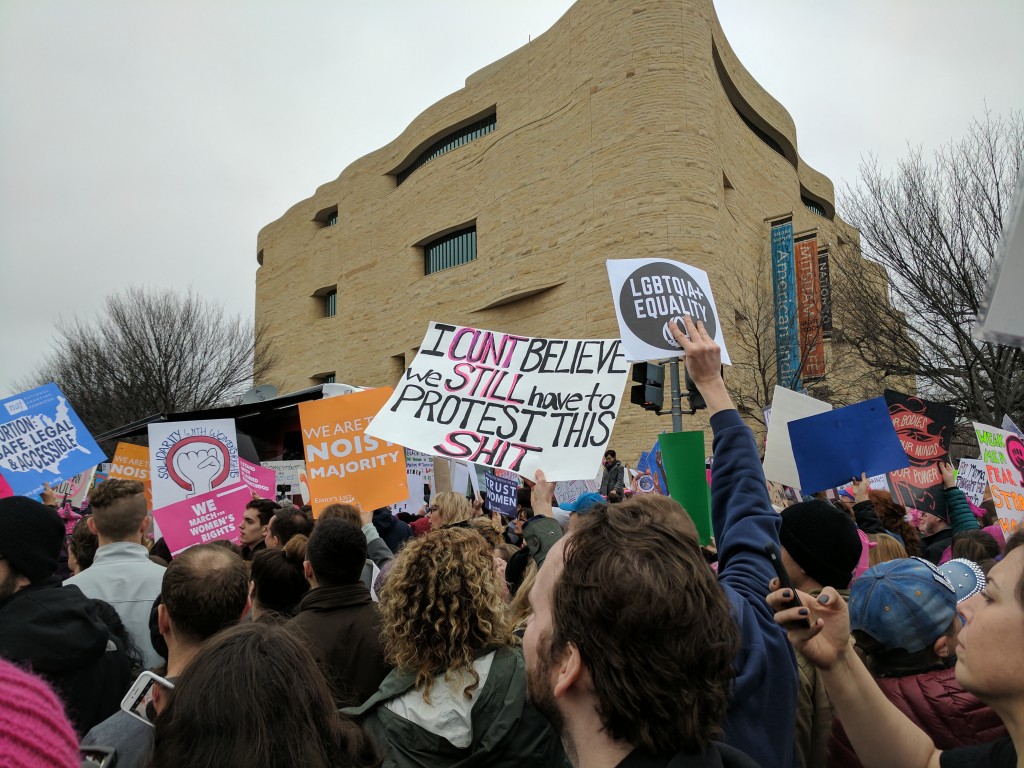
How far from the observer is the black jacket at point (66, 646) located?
8.87ft

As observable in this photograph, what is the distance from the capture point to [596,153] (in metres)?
26.0

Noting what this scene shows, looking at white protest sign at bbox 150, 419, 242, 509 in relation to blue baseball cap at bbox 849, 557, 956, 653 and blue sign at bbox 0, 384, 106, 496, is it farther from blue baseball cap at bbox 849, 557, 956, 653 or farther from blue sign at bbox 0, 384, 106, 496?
blue baseball cap at bbox 849, 557, 956, 653

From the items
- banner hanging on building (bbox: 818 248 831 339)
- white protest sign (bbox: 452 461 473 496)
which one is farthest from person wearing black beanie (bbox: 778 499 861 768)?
banner hanging on building (bbox: 818 248 831 339)

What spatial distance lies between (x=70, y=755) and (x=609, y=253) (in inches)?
977

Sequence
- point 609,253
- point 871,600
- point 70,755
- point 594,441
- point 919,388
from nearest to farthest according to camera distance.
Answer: point 70,755
point 871,600
point 594,441
point 919,388
point 609,253

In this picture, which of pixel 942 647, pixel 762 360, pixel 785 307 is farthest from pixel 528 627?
pixel 785 307

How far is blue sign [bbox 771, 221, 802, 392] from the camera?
80.0 ft

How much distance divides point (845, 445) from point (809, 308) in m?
22.3

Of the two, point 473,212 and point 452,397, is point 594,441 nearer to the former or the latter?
point 452,397

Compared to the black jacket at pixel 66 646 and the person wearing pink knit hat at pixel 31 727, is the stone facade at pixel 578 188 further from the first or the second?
the person wearing pink knit hat at pixel 31 727

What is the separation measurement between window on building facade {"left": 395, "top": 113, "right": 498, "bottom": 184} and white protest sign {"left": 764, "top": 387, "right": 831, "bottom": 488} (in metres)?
29.1

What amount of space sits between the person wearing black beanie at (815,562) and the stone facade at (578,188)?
18131 mm

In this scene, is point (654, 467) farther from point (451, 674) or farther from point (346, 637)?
point (451, 674)

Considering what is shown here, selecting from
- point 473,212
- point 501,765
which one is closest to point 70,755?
point 501,765
